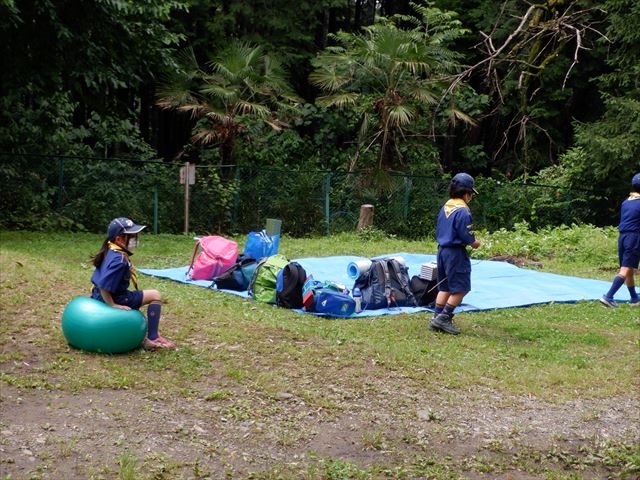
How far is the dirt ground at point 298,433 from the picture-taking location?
509 centimetres

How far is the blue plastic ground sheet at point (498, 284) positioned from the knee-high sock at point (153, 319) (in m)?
3.04

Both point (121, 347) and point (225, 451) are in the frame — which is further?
→ point (121, 347)

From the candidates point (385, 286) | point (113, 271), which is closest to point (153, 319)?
point (113, 271)

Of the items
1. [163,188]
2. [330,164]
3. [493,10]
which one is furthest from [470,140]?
[163,188]

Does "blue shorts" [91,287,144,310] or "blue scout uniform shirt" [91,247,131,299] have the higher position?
"blue scout uniform shirt" [91,247,131,299]

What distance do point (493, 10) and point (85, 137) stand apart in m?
12.9

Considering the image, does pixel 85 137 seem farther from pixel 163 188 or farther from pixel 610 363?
pixel 610 363

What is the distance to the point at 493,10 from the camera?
85.7 feet

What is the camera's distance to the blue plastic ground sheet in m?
11.0

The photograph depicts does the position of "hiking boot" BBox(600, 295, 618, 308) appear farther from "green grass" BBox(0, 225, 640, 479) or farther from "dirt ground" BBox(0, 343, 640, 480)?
"dirt ground" BBox(0, 343, 640, 480)

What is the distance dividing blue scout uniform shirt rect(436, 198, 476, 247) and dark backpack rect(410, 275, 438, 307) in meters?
1.64

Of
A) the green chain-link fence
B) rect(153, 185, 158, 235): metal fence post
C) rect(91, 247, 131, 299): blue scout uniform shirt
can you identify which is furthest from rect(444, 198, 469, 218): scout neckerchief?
rect(153, 185, 158, 235): metal fence post

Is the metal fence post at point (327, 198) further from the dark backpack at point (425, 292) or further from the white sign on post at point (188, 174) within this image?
the dark backpack at point (425, 292)

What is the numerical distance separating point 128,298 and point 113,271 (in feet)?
1.21
